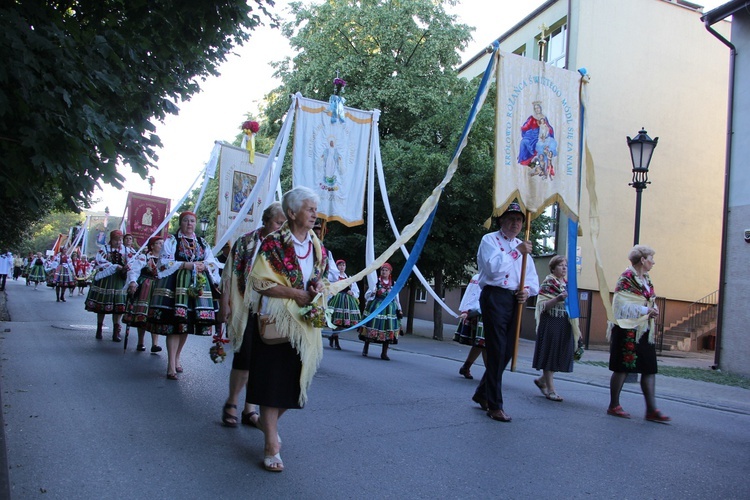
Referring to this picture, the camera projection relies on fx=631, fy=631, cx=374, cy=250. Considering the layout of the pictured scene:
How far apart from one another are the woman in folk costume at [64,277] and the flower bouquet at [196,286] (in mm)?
18338

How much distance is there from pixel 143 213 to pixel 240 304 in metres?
10.0

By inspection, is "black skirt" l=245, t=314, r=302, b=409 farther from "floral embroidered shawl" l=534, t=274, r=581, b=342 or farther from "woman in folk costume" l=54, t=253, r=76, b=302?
→ "woman in folk costume" l=54, t=253, r=76, b=302

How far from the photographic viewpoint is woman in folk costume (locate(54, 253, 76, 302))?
2325 centimetres

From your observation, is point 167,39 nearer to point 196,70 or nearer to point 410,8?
point 196,70

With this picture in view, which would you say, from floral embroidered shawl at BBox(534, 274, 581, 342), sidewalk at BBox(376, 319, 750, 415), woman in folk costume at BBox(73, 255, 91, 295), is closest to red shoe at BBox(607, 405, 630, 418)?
floral embroidered shawl at BBox(534, 274, 581, 342)

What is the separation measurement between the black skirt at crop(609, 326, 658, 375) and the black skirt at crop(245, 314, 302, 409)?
12.3 ft

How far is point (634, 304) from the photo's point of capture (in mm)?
6465

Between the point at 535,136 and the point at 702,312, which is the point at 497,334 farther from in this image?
the point at 702,312

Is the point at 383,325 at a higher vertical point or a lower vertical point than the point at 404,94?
lower

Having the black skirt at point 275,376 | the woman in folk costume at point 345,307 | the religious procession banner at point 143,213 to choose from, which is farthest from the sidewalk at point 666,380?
the religious procession banner at point 143,213

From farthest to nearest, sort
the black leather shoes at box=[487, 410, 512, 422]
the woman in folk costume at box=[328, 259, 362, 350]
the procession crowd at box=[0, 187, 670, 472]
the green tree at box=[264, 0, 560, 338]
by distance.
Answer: the green tree at box=[264, 0, 560, 338]
the woman in folk costume at box=[328, 259, 362, 350]
the black leather shoes at box=[487, 410, 512, 422]
the procession crowd at box=[0, 187, 670, 472]

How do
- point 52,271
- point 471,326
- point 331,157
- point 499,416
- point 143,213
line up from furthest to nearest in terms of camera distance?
point 52,271 → point 143,213 → point 331,157 → point 471,326 → point 499,416

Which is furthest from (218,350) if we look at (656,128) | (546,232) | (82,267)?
(82,267)

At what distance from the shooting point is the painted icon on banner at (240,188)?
11266 mm
